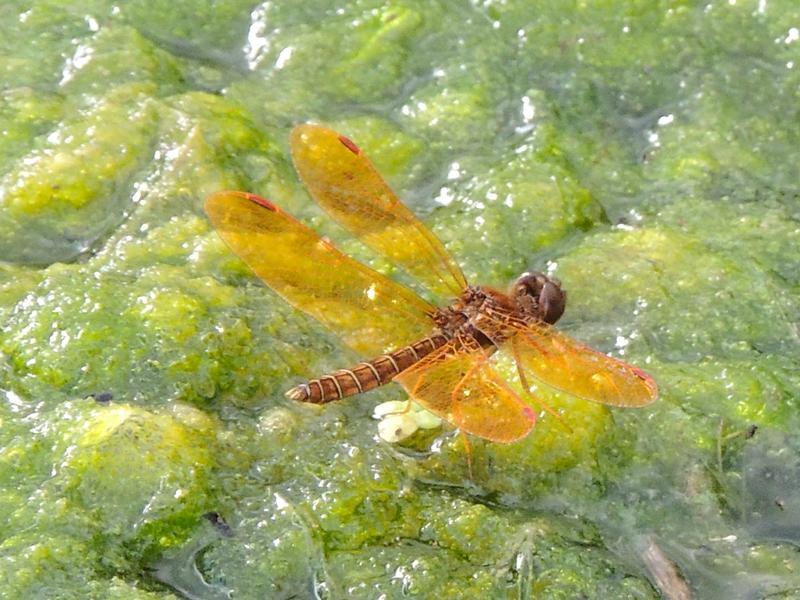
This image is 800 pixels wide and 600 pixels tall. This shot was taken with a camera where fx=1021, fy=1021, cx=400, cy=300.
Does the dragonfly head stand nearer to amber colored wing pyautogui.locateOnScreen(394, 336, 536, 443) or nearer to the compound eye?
the compound eye

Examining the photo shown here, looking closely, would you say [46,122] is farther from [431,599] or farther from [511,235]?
[431,599]

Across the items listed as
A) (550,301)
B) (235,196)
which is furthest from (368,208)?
(550,301)

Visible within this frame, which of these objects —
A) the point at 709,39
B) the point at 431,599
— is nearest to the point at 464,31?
the point at 709,39

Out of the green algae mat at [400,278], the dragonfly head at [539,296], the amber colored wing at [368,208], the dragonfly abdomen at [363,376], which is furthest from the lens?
the amber colored wing at [368,208]

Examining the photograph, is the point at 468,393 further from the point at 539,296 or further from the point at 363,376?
the point at 539,296

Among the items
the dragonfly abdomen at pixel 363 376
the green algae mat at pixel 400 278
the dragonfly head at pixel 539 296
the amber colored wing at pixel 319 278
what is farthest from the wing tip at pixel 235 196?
the dragonfly head at pixel 539 296

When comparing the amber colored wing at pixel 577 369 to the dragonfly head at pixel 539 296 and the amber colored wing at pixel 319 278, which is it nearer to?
the dragonfly head at pixel 539 296
